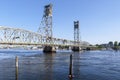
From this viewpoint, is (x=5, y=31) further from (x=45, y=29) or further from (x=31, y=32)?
(x=45, y=29)

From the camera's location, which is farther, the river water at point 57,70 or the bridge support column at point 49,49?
the bridge support column at point 49,49

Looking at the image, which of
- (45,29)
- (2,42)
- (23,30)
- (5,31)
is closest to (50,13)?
(45,29)

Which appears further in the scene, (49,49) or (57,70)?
(49,49)

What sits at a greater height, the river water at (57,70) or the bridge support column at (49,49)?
the bridge support column at (49,49)

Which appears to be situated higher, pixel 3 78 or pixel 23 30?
pixel 23 30

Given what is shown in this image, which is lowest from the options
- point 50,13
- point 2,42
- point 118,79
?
point 118,79

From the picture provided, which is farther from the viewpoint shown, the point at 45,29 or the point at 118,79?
the point at 45,29

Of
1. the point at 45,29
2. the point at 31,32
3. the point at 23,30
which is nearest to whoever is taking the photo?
the point at 23,30

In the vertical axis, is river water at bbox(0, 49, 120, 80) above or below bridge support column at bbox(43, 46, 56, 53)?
below

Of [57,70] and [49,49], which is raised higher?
[49,49]

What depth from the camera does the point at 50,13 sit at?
17388cm

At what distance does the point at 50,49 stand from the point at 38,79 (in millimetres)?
120824

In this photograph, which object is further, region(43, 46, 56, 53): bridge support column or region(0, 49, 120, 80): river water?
region(43, 46, 56, 53): bridge support column

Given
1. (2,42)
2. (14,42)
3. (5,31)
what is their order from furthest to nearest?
(5,31) → (14,42) → (2,42)
